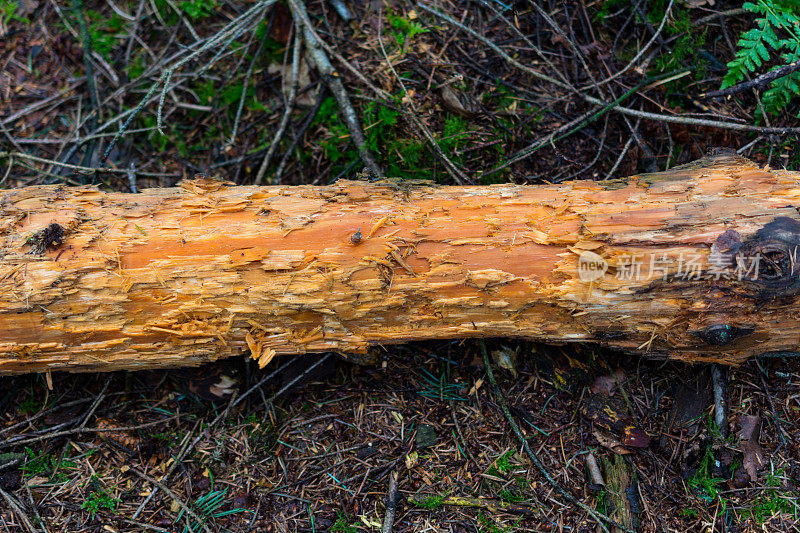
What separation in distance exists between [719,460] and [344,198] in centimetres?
239

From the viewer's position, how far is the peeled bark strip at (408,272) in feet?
6.57

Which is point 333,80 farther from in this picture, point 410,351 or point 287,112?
point 410,351

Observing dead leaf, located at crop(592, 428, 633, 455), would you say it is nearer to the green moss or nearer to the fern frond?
the green moss

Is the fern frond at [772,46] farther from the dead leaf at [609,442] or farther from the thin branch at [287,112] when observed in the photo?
the thin branch at [287,112]

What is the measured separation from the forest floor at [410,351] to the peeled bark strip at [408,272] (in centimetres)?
46

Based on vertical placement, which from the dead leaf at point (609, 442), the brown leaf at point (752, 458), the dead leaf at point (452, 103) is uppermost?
the dead leaf at point (452, 103)

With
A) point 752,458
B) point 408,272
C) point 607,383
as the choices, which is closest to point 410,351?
point 408,272

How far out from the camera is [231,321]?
→ 2139mm

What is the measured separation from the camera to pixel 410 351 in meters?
2.68

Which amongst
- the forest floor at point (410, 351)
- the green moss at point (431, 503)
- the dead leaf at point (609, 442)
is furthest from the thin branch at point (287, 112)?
the dead leaf at point (609, 442)

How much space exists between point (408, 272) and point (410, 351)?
76 centimetres

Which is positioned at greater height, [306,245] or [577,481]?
[306,245]

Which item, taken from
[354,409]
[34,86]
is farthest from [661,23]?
[34,86]

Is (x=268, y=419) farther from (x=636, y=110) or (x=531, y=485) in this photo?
(x=636, y=110)
